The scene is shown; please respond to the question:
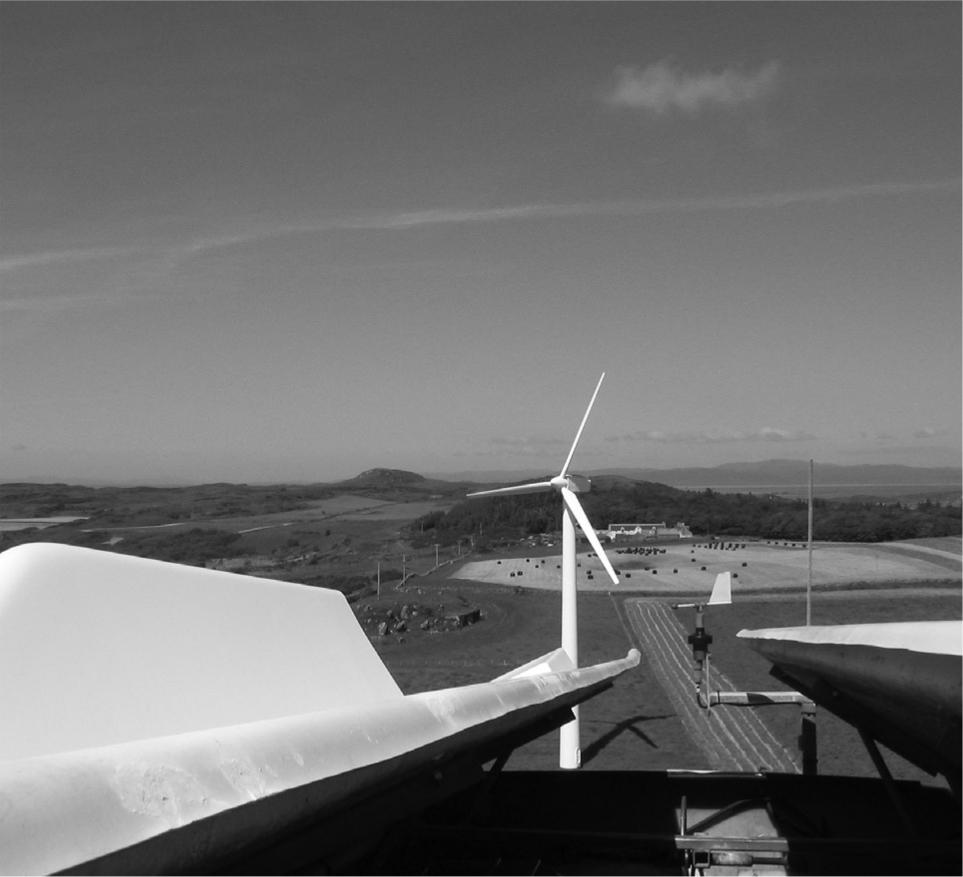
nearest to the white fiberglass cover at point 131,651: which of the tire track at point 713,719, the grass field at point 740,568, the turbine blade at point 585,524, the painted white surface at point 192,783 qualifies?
the painted white surface at point 192,783

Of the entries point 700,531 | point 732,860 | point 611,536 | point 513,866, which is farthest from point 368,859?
point 700,531

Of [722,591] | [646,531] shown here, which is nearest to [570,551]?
[722,591]

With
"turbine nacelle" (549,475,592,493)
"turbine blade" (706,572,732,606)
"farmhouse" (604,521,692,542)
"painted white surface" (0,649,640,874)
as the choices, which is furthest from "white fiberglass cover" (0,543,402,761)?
"farmhouse" (604,521,692,542)

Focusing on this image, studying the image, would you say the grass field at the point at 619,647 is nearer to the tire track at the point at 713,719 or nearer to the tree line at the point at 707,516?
the tire track at the point at 713,719

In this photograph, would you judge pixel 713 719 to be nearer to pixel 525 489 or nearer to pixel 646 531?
pixel 525 489

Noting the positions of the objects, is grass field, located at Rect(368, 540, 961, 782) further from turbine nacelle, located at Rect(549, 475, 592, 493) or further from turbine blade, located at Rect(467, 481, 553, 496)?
turbine blade, located at Rect(467, 481, 553, 496)
